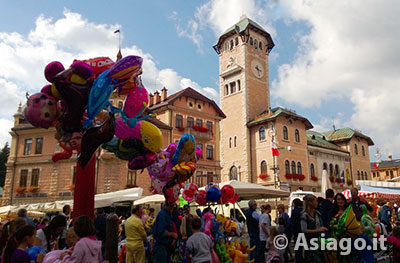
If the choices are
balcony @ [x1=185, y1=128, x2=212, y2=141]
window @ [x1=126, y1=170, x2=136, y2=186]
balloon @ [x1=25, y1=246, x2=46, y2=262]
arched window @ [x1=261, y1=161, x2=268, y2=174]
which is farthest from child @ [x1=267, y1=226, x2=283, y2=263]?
arched window @ [x1=261, y1=161, x2=268, y2=174]

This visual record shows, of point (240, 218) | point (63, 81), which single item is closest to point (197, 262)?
point (63, 81)

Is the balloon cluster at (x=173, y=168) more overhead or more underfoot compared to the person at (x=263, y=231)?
more overhead

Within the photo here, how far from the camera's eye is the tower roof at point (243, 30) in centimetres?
4259

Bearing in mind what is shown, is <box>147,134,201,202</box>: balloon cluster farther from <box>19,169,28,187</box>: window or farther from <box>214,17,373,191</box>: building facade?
<box>214,17,373,191</box>: building facade

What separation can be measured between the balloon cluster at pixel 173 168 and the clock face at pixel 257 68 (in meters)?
36.3

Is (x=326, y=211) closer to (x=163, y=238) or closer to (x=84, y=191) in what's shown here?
(x=163, y=238)

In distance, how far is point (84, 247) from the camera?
3.71 m

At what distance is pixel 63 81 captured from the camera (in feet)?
19.5

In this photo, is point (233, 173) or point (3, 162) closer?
point (233, 173)

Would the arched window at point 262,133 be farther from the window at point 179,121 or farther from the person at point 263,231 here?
the person at point 263,231

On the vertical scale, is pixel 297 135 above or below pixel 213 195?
above

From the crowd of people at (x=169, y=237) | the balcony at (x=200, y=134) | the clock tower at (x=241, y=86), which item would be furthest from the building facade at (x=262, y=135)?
the crowd of people at (x=169, y=237)

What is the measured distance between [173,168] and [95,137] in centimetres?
257

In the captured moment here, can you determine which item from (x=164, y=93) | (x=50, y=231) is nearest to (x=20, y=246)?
(x=50, y=231)
